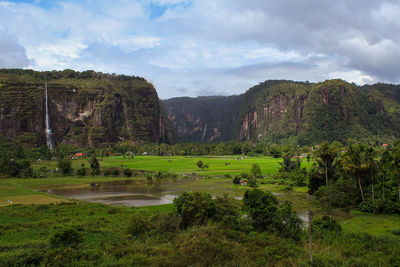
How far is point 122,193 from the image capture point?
1710 inches

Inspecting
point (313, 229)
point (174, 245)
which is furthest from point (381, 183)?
point (174, 245)

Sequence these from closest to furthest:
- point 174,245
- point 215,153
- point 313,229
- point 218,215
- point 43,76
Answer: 1. point 174,245
2. point 313,229
3. point 218,215
4. point 215,153
5. point 43,76

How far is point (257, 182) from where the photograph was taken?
51.8 metres

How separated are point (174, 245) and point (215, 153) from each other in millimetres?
110620

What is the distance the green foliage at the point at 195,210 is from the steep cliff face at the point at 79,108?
413 ft

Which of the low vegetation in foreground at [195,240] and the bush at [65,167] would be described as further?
the bush at [65,167]

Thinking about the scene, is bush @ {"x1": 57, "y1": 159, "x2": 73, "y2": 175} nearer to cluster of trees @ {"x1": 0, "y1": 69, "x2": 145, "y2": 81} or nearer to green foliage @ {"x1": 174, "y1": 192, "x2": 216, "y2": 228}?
green foliage @ {"x1": 174, "y1": 192, "x2": 216, "y2": 228}

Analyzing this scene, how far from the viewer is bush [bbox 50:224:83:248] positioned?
1820 centimetres

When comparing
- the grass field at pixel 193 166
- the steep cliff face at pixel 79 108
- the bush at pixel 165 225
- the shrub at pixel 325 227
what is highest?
the steep cliff face at pixel 79 108

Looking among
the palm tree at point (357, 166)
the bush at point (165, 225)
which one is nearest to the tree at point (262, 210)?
the bush at point (165, 225)

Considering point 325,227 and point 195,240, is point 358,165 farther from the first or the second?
point 195,240

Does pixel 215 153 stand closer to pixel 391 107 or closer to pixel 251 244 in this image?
pixel 251 244

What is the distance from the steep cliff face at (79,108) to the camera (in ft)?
433

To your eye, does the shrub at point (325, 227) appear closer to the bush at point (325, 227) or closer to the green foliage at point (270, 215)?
the bush at point (325, 227)
